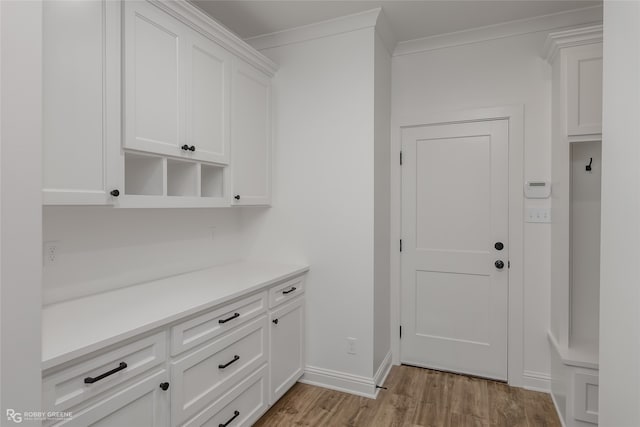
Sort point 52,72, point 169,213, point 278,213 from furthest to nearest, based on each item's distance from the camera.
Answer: point 278,213, point 169,213, point 52,72

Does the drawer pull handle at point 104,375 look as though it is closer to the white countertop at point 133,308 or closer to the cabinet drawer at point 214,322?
the white countertop at point 133,308

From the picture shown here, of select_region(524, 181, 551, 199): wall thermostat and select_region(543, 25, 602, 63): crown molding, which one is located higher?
select_region(543, 25, 602, 63): crown molding

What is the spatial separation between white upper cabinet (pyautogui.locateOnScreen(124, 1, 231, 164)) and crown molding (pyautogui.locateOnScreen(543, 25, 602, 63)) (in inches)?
83.3

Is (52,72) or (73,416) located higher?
(52,72)

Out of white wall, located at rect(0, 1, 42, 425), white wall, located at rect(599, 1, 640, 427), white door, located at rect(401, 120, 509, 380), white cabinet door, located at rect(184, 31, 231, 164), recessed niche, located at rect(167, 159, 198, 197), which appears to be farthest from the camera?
white door, located at rect(401, 120, 509, 380)

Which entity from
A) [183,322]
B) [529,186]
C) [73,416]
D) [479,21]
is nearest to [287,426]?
[183,322]

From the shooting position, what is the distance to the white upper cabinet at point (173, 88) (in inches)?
66.6

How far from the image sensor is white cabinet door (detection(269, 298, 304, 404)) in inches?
90.7

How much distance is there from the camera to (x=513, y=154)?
2674mm

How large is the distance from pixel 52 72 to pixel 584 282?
325 centimetres

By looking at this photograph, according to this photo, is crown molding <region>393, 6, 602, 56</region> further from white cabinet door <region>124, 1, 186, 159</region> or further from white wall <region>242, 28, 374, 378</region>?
white cabinet door <region>124, 1, 186, 159</region>

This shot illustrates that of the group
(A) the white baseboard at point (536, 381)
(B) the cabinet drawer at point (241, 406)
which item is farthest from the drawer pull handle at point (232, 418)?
(A) the white baseboard at point (536, 381)

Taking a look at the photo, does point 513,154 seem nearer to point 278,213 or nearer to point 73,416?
point 278,213

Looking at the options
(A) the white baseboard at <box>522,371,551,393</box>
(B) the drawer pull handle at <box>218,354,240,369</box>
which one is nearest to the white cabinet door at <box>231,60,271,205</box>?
(B) the drawer pull handle at <box>218,354,240,369</box>
